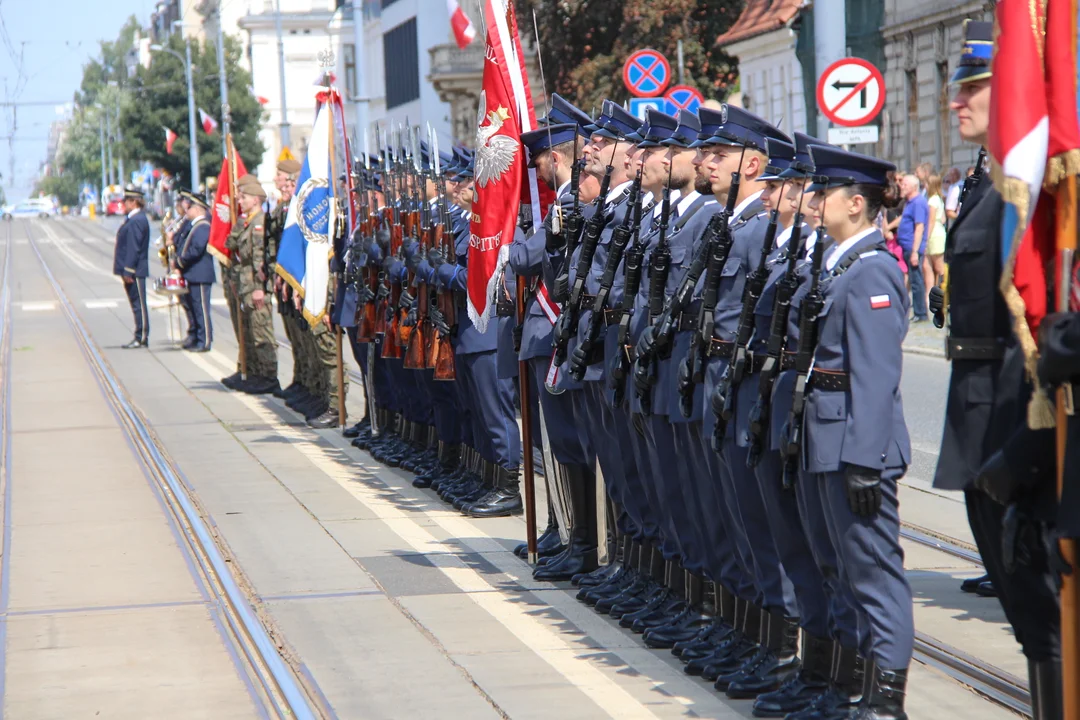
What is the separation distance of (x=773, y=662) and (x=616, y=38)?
3340cm

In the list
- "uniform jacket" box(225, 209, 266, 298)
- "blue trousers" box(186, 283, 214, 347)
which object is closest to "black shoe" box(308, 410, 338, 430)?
"uniform jacket" box(225, 209, 266, 298)

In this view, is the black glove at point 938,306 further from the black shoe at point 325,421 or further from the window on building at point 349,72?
the window on building at point 349,72

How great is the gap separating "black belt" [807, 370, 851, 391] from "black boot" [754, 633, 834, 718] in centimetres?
87

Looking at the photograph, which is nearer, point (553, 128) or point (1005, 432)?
point (1005, 432)

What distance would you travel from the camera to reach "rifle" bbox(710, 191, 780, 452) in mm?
5914

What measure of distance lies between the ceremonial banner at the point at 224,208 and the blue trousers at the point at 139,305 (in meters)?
4.77

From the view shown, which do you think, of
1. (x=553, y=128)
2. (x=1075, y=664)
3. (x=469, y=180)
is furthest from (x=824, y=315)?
(x=469, y=180)

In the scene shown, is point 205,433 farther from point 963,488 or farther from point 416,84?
point 416,84

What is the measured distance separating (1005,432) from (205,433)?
34.6 feet

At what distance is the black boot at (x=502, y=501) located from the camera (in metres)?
10.1

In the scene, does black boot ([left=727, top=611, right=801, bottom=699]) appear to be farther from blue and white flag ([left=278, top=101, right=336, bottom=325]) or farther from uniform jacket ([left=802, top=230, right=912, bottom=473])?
blue and white flag ([left=278, top=101, right=336, bottom=325])

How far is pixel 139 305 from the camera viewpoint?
75.3 ft

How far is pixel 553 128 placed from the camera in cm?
823

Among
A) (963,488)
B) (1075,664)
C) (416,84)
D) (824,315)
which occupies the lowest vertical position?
(1075,664)
